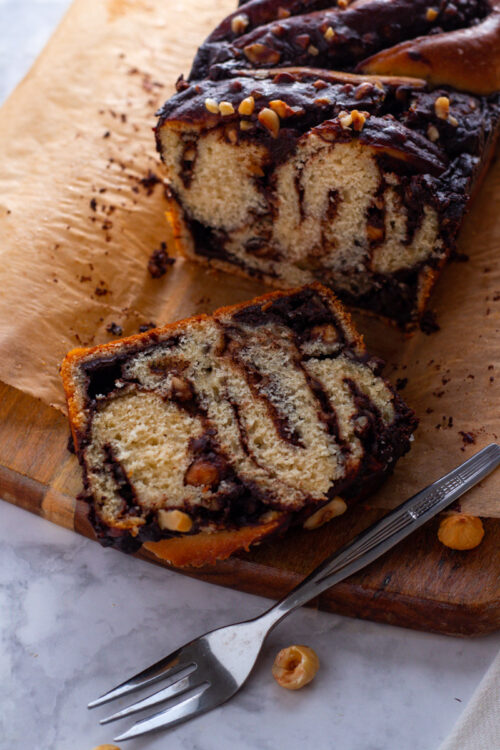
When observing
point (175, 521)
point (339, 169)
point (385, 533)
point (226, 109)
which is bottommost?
point (385, 533)

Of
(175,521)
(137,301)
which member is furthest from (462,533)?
(137,301)

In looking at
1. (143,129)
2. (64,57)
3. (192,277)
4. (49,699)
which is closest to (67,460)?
(49,699)

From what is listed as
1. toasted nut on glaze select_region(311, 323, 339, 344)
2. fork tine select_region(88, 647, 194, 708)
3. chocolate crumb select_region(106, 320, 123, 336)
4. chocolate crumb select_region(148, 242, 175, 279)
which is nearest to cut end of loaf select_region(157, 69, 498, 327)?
chocolate crumb select_region(148, 242, 175, 279)

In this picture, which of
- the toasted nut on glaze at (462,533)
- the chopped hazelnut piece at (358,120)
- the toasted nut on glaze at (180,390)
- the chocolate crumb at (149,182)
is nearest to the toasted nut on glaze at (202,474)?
the toasted nut on glaze at (180,390)

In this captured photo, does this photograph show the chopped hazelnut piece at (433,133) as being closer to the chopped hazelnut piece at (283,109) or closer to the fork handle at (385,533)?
the chopped hazelnut piece at (283,109)

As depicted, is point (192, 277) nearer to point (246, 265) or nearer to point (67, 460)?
point (246, 265)

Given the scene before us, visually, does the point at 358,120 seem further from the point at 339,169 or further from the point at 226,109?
the point at 226,109
